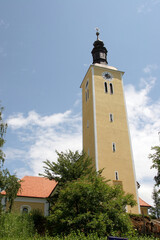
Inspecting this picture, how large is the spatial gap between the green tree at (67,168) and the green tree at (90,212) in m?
5.22

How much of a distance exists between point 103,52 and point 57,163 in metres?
22.5

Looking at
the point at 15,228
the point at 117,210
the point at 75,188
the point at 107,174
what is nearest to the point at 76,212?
the point at 75,188

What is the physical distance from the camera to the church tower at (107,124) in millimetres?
25766

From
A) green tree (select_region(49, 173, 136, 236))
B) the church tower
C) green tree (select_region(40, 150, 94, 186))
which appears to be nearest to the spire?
the church tower

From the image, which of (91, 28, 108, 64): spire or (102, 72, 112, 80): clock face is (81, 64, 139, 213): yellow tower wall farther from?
(91, 28, 108, 64): spire

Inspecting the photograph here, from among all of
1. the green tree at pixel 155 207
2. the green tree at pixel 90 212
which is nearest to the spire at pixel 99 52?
the green tree at pixel 90 212

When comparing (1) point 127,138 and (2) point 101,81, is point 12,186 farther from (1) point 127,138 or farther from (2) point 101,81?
(2) point 101,81

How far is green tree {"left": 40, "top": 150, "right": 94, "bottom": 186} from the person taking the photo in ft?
68.3

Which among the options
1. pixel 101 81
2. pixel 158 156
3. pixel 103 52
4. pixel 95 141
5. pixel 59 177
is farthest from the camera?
pixel 103 52

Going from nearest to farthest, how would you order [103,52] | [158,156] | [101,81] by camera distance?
[158,156], [101,81], [103,52]

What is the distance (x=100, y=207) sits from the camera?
14578mm

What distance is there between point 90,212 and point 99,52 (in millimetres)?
28414

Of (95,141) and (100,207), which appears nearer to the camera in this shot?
(100,207)

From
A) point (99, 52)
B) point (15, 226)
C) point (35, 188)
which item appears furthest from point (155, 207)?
point (15, 226)
